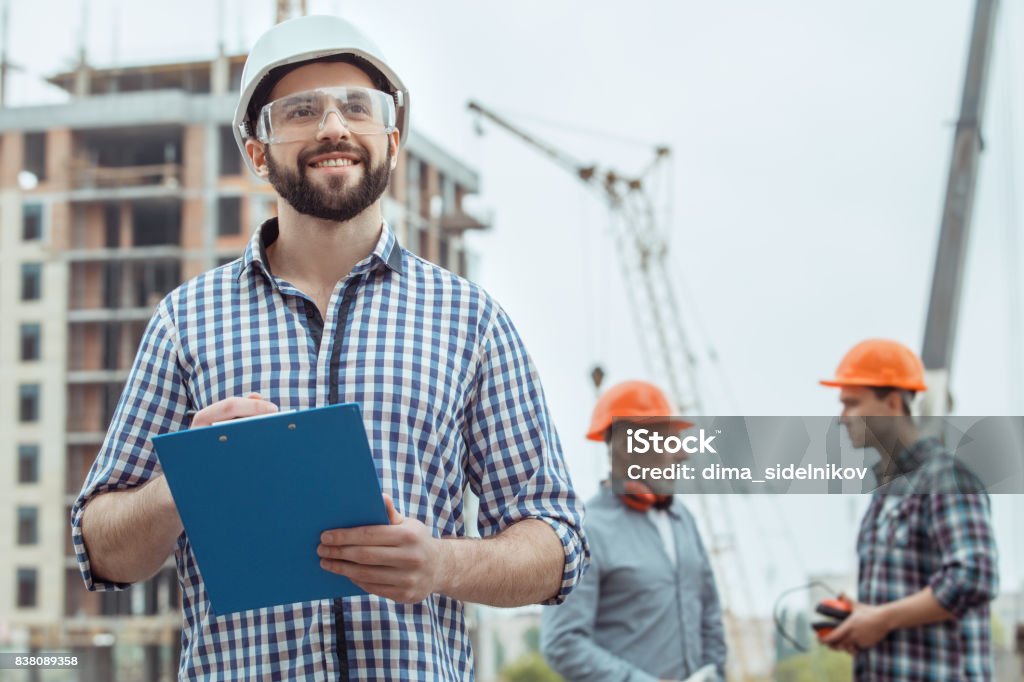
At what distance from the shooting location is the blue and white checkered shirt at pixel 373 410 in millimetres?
2312

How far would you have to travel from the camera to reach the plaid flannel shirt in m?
4.89

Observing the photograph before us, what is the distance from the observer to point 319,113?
99.7 inches

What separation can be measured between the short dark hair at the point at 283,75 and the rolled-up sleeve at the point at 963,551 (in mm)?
3071

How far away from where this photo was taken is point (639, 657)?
17.4ft

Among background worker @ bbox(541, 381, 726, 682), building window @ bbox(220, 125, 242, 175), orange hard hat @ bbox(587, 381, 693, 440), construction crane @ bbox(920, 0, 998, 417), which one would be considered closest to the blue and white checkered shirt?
background worker @ bbox(541, 381, 726, 682)

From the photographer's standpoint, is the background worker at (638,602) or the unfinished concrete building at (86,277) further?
the unfinished concrete building at (86,277)

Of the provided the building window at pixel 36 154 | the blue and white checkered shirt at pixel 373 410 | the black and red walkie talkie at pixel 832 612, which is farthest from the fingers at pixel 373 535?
the building window at pixel 36 154

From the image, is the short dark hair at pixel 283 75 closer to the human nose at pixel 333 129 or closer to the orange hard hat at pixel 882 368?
the human nose at pixel 333 129

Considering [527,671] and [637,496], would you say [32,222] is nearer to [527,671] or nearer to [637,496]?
[527,671]

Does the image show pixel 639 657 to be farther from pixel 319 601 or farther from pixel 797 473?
pixel 319 601

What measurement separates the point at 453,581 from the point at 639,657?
325 cm

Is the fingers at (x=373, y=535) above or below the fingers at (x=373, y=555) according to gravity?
above

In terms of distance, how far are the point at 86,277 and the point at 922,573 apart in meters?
73.2

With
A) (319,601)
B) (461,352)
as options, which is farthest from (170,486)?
(461,352)
